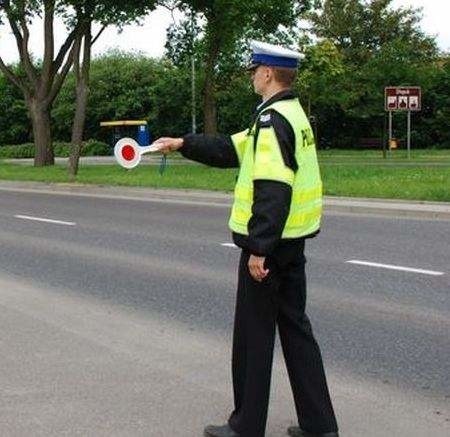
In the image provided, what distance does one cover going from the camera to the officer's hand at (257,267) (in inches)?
146

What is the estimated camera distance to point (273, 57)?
3.78m

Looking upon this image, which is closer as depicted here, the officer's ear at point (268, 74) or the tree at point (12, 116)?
the officer's ear at point (268, 74)

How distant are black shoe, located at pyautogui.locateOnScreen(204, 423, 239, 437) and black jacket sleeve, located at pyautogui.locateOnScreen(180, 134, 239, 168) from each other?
1.25 metres

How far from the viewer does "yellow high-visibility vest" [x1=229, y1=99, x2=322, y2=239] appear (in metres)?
3.64

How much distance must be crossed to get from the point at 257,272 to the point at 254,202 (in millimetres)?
308

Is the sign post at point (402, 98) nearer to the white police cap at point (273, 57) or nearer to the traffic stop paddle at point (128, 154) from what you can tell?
the traffic stop paddle at point (128, 154)

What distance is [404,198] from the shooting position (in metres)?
16.9

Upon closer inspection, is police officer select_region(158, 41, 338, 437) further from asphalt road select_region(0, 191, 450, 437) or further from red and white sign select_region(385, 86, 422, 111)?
red and white sign select_region(385, 86, 422, 111)

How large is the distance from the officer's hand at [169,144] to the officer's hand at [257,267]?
673mm

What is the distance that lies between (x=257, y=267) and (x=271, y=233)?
183 millimetres

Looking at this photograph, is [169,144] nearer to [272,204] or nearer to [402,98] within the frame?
[272,204]

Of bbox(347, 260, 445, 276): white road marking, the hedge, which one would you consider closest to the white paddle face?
bbox(347, 260, 445, 276): white road marking

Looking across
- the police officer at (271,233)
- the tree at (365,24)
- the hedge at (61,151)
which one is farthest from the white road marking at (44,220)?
the tree at (365,24)

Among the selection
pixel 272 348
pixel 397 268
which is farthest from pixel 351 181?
pixel 272 348
